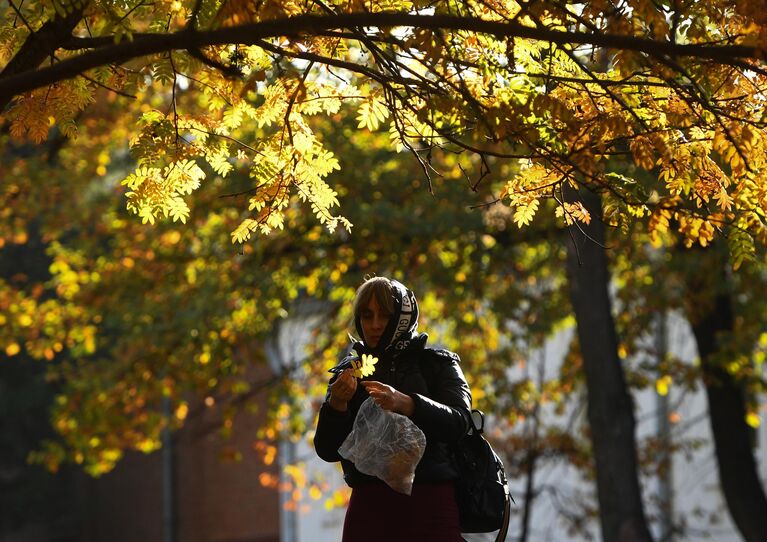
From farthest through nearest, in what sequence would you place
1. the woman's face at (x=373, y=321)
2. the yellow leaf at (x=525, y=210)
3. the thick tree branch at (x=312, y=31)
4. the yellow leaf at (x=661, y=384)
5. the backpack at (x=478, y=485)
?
1. the yellow leaf at (x=661, y=384)
2. the yellow leaf at (x=525, y=210)
3. the woman's face at (x=373, y=321)
4. the backpack at (x=478, y=485)
5. the thick tree branch at (x=312, y=31)

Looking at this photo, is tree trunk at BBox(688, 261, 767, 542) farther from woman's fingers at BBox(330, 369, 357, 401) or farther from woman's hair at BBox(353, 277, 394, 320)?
woman's fingers at BBox(330, 369, 357, 401)

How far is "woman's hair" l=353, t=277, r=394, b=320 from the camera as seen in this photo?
4.34 meters

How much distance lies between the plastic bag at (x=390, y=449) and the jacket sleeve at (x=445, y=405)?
6 cm

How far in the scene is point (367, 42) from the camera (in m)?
4.15

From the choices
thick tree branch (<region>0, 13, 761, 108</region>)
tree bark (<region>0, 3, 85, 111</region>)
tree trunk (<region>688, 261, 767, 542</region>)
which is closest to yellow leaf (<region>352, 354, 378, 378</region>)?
thick tree branch (<region>0, 13, 761, 108</region>)

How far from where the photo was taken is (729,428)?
34.1 ft

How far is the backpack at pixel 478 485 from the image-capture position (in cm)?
425

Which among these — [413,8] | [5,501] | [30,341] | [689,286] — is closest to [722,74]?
[413,8]

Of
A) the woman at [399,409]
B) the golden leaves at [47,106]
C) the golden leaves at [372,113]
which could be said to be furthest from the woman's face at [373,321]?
the golden leaves at [47,106]

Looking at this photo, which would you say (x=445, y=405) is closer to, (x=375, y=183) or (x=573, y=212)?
(x=573, y=212)

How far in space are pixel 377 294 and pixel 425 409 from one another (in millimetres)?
529

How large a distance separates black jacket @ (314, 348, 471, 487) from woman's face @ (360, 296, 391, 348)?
10 cm

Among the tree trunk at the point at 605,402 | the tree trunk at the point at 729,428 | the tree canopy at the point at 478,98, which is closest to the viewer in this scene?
the tree canopy at the point at 478,98

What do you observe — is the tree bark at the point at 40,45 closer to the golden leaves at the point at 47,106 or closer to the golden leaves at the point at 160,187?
the golden leaves at the point at 47,106
